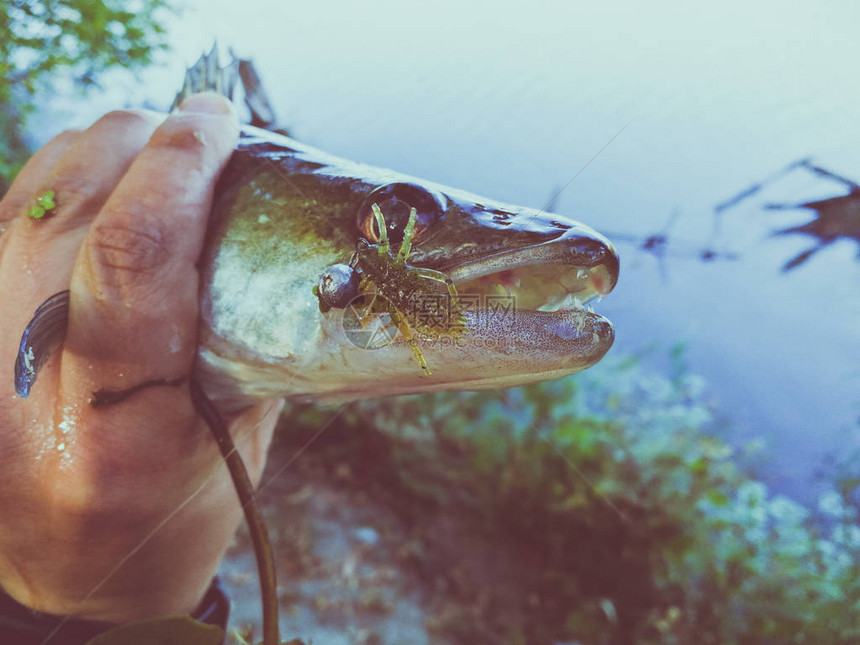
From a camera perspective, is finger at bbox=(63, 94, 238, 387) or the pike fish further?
finger at bbox=(63, 94, 238, 387)

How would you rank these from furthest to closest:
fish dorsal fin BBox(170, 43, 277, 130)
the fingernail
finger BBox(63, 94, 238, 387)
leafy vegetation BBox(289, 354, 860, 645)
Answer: leafy vegetation BBox(289, 354, 860, 645) → fish dorsal fin BBox(170, 43, 277, 130) → the fingernail → finger BBox(63, 94, 238, 387)

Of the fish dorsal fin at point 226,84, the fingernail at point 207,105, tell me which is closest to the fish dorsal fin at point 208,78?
the fish dorsal fin at point 226,84

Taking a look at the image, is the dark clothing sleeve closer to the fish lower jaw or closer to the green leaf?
the green leaf

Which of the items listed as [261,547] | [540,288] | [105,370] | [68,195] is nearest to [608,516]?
[540,288]

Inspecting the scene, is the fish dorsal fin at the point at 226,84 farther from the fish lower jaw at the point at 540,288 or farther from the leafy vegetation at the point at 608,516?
the leafy vegetation at the point at 608,516

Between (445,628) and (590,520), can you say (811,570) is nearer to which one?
(590,520)

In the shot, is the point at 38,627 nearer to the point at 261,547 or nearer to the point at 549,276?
the point at 261,547

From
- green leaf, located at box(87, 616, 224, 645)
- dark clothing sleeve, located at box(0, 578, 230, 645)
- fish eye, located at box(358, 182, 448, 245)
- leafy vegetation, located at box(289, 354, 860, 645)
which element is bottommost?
leafy vegetation, located at box(289, 354, 860, 645)

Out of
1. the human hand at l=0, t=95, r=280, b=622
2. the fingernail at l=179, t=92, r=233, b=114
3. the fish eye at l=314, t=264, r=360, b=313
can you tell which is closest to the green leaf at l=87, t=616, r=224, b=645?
the human hand at l=0, t=95, r=280, b=622
